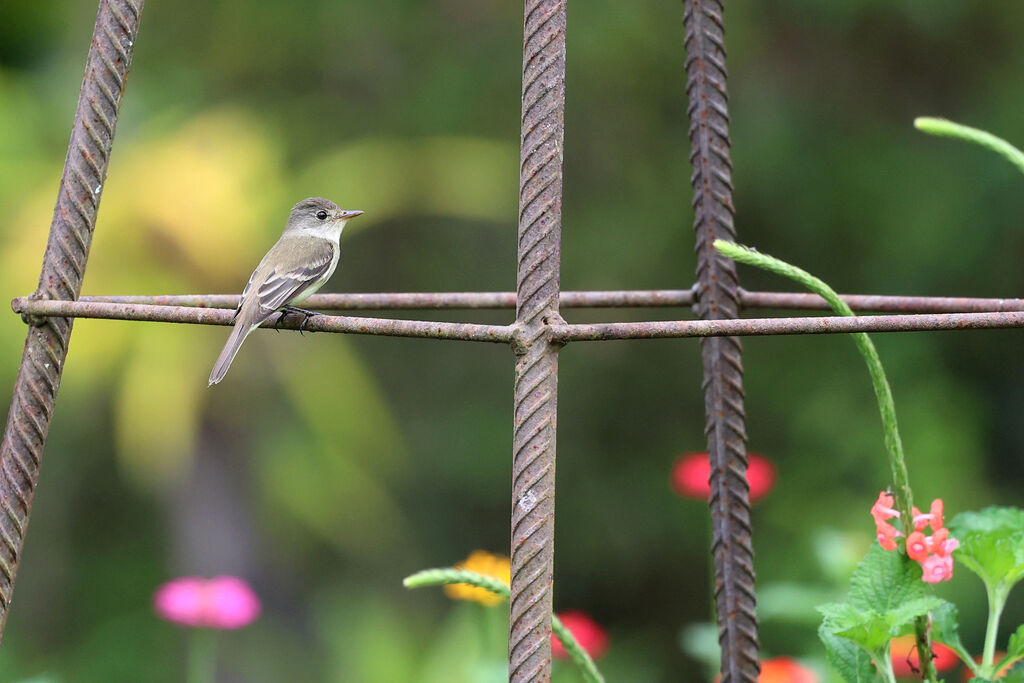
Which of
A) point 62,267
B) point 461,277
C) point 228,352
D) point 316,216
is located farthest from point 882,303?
point 461,277

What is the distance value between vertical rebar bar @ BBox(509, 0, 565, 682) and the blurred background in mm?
3062

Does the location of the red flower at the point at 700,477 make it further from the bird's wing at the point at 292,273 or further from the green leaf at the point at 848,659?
the green leaf at the point at 848,659

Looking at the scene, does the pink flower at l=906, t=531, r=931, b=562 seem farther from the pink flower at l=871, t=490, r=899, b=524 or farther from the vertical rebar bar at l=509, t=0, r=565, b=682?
the vertical rebar bar at l=509, t=0, r=565, b=682

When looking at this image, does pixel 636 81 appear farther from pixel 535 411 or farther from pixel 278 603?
pixel 535 411

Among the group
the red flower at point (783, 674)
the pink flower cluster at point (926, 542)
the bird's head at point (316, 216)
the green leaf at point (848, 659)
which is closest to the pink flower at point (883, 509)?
the pink flower cluster at point (926, 542)

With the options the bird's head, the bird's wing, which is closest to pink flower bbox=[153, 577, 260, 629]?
the bird's wing

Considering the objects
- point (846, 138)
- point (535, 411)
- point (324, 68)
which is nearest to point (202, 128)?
point (324, 68)

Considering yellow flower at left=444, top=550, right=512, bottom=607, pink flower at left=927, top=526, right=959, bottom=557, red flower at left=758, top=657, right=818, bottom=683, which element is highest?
yellow flower at left=444, top=550, right=512, bottom=607

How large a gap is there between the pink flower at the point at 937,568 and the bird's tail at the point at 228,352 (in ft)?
4.46

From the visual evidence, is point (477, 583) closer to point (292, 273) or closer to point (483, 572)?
point (483, 572)

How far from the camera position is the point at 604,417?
530 centimetres

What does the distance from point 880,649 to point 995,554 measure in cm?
16

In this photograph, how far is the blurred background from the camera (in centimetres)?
452

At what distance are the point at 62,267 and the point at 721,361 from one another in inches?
32.0
